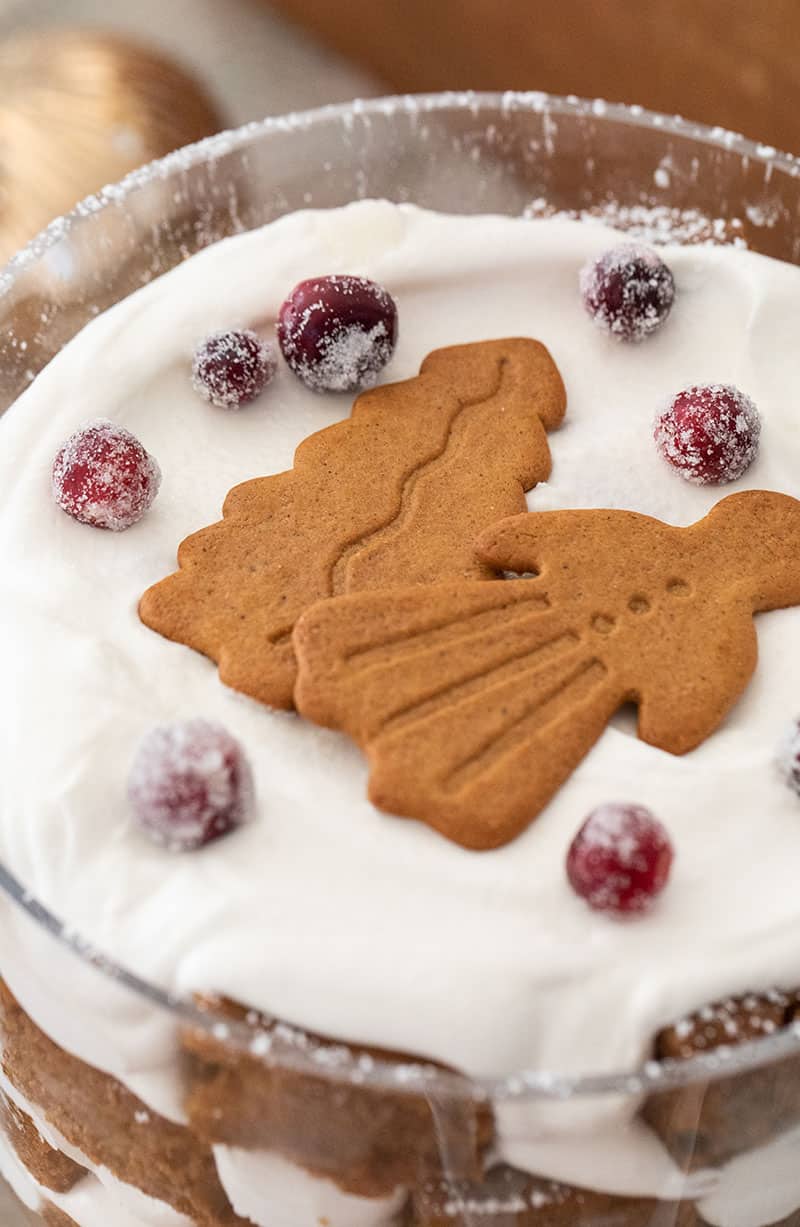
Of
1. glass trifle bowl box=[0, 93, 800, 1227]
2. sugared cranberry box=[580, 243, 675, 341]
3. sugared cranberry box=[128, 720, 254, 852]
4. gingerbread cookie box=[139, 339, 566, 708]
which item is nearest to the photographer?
glass trifle bowl box=[0, 93, 800, 1227]

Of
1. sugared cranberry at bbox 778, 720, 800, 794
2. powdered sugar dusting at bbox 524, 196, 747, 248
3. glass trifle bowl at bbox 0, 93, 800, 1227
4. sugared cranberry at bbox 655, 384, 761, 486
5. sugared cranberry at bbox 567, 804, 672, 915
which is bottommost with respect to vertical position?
glass trifle bowl at bbox 0, 93, 800, 1227

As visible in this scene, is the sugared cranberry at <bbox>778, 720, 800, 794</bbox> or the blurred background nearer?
the sugared cranberry at <bbox>778, 720, 800, 794</bbox>

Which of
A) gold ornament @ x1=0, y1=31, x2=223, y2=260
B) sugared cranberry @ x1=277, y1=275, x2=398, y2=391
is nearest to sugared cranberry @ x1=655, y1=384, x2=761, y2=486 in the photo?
sugared cranberry @ x1=277, y1=275, x2=398, y2=391

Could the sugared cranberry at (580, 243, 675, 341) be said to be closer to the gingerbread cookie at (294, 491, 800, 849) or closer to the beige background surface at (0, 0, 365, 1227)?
the gingerbread cookie at (294, 491, 800, 849)

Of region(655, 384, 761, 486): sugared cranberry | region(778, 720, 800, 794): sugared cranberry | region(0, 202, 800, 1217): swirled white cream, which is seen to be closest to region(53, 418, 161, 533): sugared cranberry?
region(0, 202, 800, 1217): swirled white cream

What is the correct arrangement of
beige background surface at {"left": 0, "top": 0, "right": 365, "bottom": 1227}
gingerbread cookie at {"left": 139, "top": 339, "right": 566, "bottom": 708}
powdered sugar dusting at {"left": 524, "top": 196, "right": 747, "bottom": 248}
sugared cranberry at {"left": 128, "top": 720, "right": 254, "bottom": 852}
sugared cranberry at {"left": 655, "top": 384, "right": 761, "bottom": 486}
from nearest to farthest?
sugared cranberry at {"left": 128, "top": 720, "right": 254, "bottom": 852} < gingerbread cookie at {"left": 139, "top": 339, "right": 566, "bottom": 708} < sugared cranberry at {"left": 655, "top": 384, "right": 761, "bottom": 486} < powdered sugar dusting at {"left": 524, "top": 196, "right": 747, "bottom": 248} < beige background surface at {"left": 0, "top": 0, "right": 365, "bottom": 1227}

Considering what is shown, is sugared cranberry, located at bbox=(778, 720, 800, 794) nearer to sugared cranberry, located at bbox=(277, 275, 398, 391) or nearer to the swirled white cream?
the swirled white cream

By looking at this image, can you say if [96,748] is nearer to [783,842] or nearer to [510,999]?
[510,999]

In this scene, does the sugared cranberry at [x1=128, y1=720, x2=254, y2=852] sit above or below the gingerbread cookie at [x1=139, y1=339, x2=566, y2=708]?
below
